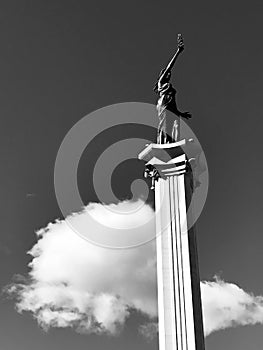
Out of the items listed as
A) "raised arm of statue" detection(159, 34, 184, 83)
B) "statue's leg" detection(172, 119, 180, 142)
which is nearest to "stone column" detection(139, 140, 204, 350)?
"statue's leg" detection(172, 119, 180, 142)

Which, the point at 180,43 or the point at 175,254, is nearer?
the point at 175,254

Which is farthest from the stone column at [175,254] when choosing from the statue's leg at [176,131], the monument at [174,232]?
the statue's leg at [176,131]

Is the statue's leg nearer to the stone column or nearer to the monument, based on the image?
the monument

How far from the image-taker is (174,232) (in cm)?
3653

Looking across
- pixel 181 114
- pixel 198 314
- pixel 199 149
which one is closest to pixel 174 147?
pixel 199 149

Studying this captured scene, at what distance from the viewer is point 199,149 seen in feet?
128

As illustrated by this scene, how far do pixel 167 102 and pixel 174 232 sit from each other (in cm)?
1053

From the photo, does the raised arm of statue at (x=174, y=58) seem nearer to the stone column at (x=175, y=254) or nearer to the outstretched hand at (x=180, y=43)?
the outstretched hand at (x=180, y=43)

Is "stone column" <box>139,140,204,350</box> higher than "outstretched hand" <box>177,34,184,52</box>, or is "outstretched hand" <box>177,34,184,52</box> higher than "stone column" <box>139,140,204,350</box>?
"outstretched hand" <box>177,34,184,52</box>

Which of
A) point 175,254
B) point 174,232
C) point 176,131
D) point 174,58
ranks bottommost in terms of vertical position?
point 175,254

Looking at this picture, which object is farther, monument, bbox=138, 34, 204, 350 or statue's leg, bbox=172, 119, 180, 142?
statue's leg, bbox=172, 119, 180, 142

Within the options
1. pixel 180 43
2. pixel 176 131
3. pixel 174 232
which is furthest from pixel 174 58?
pixel 174 232

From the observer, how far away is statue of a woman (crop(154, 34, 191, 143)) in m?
41.0

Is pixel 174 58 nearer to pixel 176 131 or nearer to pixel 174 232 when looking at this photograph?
pixel 176 131
